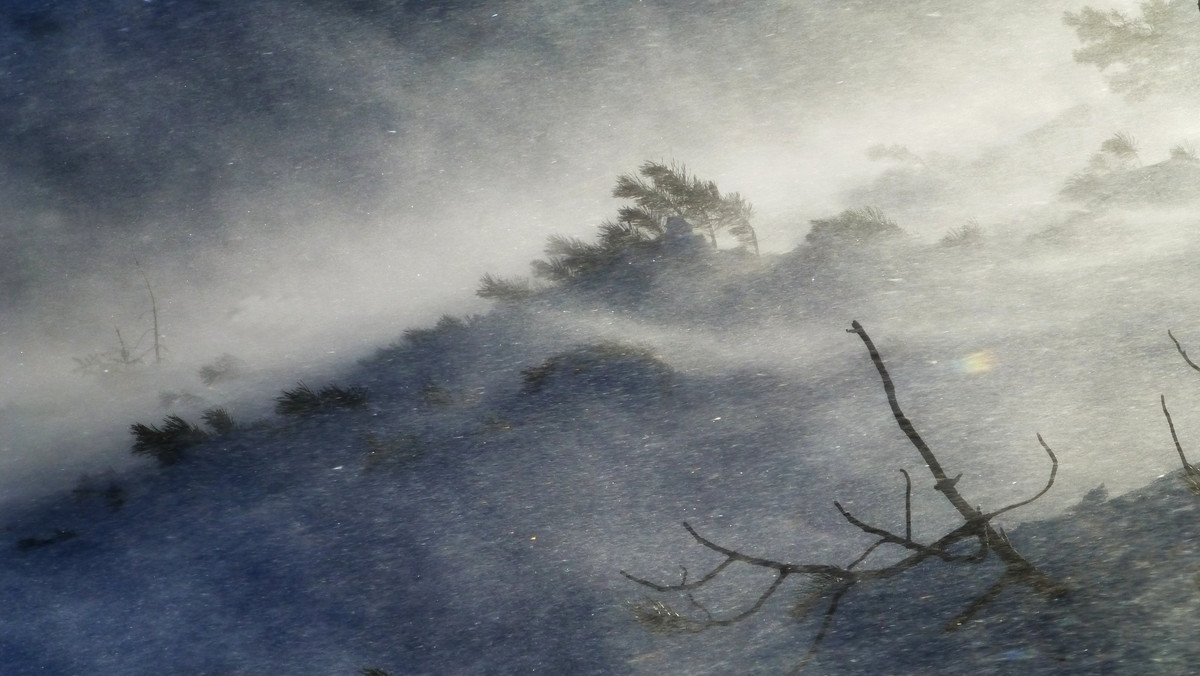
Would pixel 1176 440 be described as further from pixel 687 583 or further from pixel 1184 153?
pixel 1184 153

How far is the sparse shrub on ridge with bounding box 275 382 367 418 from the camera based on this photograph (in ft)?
11.5

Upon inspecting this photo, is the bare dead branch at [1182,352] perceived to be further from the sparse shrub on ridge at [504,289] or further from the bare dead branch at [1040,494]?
the sparse shrub on ridge at [504,289]

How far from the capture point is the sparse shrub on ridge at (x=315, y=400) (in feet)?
11.5

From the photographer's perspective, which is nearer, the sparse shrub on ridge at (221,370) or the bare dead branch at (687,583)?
the bare dead branch at (687,583)

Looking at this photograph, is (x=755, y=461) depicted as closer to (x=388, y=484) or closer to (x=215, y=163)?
(x=388, y=484)

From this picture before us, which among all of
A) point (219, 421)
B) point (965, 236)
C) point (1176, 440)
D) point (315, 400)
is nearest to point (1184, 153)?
point (965, 236)

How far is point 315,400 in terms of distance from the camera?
11.7ft

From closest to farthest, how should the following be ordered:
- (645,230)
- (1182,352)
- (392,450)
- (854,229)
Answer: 1. (1182,352)
2. (392,450)
3. (854,229)
4. (645,230)

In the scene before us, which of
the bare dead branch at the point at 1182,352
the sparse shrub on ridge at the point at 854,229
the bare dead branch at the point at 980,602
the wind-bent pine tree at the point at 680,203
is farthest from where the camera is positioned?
the wind-bent pine tree at the point at 680,203

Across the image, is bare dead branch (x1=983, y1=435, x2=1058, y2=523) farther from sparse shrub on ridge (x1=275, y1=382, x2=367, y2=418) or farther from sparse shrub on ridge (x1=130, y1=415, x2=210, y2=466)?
sparse shrub on ridge (x1=130, y1=415, x2=210, y2=466)

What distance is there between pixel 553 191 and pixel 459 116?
2.49 ft

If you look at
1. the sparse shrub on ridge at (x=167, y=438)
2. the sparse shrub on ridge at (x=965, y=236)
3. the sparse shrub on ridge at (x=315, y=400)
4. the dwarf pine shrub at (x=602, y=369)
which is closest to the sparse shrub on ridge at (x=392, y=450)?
the sparse shrub on ridge at (x=315, y=400)

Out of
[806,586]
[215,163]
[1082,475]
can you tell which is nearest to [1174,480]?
[1082,475]

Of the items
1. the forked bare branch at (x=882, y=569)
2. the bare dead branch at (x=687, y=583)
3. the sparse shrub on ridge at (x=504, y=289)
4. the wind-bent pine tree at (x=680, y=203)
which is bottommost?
the forked bare branch at (x=882, y=569)
